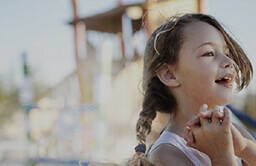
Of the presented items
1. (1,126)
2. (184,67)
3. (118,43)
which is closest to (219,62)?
(184,67)

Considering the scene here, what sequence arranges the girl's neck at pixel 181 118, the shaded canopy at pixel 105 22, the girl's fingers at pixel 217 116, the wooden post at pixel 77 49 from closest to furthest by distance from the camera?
the girl's fingers at pixel 217 116, the girl's neck at pixel 181 118, the wooden post at pixel 77 49, the shaded canopy at pixel 105 22

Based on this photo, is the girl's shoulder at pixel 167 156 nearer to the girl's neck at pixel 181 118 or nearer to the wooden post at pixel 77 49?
the girl's neck at pixel 181 118

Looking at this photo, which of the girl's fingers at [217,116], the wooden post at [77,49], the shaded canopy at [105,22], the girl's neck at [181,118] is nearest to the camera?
the girl's fingers at [217,116]

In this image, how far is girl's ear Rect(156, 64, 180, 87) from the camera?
0.62 metres

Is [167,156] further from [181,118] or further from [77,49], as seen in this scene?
[77,49]

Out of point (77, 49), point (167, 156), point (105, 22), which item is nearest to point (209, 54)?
point (167, 156)

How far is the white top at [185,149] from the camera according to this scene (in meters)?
0.56

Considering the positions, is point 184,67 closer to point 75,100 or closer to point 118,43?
point 75,100

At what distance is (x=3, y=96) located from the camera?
28.6 ft

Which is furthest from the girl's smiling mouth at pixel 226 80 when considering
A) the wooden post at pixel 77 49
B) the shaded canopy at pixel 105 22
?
the shaded canopy at pixel 105 22

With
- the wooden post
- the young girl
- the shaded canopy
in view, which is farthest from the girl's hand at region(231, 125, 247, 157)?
the shaded canopy

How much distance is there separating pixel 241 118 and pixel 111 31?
154 inches

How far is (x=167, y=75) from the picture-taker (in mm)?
624

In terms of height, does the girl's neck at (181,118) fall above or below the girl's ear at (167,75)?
below
